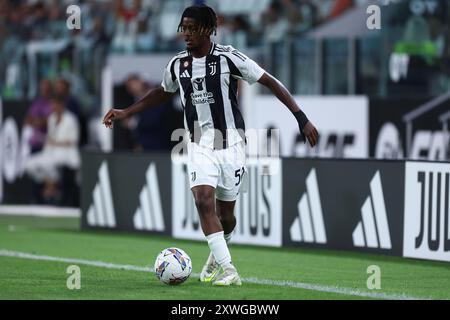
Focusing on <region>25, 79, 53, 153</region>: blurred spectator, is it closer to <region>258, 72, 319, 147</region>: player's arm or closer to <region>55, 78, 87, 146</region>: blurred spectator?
<region>55, 78, 87, 146</region>: blurred spectator

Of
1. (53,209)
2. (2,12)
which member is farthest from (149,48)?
(2,12)

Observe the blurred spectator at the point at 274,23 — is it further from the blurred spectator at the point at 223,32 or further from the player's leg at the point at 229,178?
the player's leg at the point at 229,178

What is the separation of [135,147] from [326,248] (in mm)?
7462

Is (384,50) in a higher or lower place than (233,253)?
higher

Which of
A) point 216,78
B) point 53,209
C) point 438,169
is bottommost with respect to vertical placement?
point 53,209

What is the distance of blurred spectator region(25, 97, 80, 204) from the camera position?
66.5ft

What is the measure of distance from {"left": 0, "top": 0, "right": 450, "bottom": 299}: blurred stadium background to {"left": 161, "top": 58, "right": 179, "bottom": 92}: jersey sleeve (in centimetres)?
162

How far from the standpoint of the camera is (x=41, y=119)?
21.0 m

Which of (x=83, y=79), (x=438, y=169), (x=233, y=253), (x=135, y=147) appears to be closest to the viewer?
(x=438, y=169)

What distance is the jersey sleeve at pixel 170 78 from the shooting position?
9750mm

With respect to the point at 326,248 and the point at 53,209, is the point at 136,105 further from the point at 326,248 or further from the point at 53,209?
the point at 53,209

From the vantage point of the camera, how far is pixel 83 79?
21.5m

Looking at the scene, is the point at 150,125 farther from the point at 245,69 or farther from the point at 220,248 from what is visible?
the point at 220,248

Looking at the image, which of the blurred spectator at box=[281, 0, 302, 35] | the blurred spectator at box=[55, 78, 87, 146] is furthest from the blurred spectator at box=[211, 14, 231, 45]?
the blurred spectator at box=[55, 78, 87, 146]
